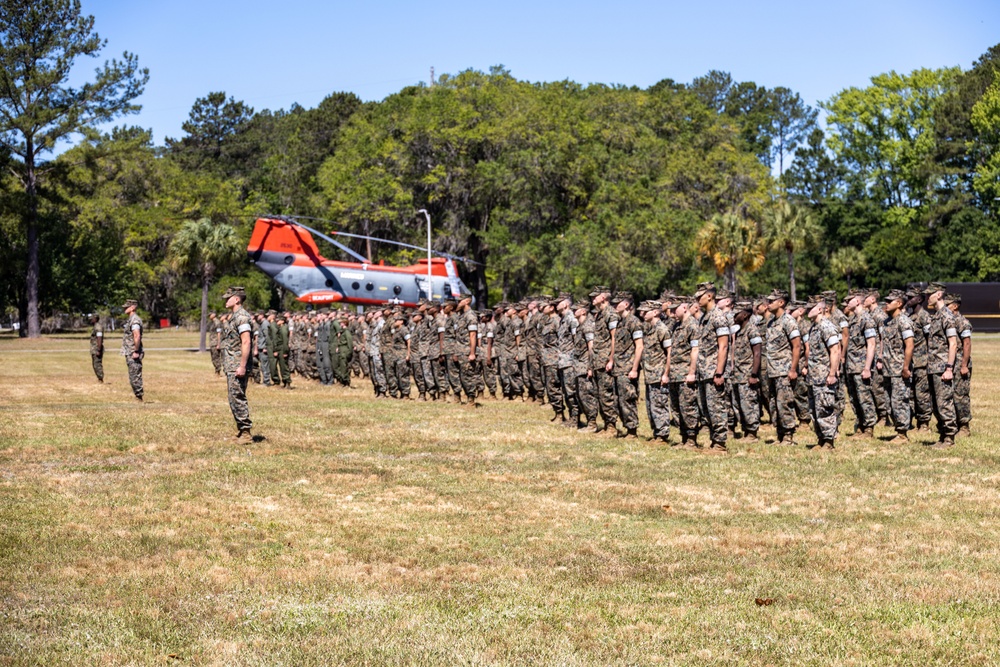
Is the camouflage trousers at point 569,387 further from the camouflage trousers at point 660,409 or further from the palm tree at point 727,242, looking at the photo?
the palm tree at point 727,242

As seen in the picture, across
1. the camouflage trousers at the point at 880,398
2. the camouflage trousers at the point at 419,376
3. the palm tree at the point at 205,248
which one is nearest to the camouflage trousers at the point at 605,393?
the camouflage trousers at the point at 880,398

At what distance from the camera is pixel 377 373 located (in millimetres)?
26266

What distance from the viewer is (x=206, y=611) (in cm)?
700

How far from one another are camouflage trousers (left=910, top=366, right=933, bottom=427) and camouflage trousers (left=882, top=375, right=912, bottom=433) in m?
0.14

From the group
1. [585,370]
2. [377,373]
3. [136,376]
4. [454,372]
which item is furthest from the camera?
[377,373]

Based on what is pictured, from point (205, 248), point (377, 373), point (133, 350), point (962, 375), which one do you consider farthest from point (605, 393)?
point (205, 248)

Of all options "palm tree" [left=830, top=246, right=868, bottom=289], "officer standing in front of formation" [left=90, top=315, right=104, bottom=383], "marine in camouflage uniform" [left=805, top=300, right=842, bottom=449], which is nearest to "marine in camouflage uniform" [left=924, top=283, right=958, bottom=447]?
"marine in camouflage uniform" [left=805, top=300, right=842, bottom=449]

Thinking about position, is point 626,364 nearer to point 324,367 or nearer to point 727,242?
point 324,367

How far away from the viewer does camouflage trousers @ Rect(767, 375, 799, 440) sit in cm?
1555

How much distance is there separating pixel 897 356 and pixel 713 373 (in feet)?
11.4

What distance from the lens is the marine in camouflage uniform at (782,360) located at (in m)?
15.6

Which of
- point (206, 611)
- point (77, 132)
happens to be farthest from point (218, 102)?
point (206, 611)

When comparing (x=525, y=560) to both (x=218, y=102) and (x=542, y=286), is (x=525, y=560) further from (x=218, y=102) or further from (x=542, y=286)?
(x=218, y=102)

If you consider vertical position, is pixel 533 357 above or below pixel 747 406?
above
